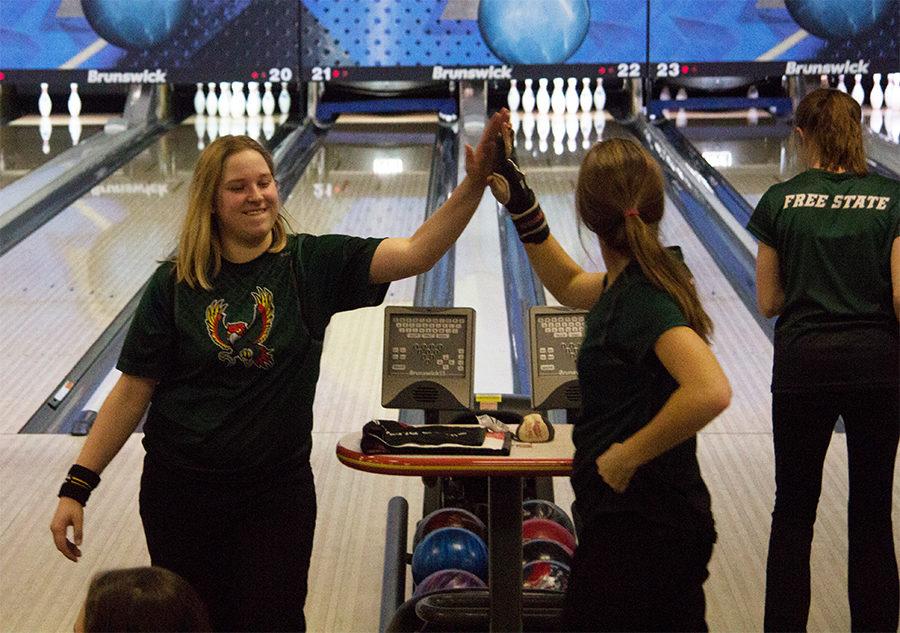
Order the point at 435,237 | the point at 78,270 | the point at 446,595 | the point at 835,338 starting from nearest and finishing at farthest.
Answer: the point at 435,237
the point at 835,338
the point at 446,595
the point at 78,270

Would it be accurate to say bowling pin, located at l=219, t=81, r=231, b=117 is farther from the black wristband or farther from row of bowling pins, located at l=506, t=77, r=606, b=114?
the black wristband

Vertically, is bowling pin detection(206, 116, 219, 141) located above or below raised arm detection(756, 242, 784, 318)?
above

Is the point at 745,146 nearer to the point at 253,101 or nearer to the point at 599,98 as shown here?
the point at 599,98

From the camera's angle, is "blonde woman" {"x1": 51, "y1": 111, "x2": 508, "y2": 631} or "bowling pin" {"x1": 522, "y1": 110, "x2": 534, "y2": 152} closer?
"blonde woman" {"x1": 51, "y1": 111, "x2": 508, "y2": 631}

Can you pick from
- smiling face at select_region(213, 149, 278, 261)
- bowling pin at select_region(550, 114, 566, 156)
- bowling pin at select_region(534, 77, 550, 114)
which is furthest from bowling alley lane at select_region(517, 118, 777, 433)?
smiling face at select_region(213, 149, 278, 261)

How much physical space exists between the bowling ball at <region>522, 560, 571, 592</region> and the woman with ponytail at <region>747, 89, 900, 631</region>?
0.55 m

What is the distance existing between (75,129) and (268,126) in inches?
44.0

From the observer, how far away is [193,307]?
2.02 metres

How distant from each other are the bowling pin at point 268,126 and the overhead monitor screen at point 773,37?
2.17 meters

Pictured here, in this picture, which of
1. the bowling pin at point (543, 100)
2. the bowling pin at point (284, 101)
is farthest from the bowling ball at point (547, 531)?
the bowling pin at point (284, 101)

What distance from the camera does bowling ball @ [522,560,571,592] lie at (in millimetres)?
2766

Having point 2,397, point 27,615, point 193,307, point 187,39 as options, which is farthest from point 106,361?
point 187,39

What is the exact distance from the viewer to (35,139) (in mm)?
7320

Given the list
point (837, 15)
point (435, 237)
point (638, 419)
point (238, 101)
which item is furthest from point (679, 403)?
point (238, 101)
